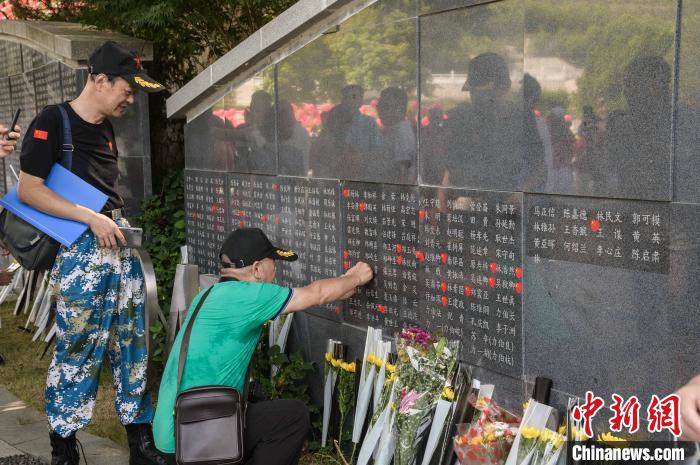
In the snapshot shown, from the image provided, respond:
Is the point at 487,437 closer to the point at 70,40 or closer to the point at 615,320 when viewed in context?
the point at 615,320

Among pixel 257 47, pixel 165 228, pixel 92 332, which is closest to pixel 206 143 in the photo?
pixel 257 47

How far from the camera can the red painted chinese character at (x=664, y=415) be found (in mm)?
3055

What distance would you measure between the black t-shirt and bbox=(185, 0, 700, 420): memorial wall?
3.44 feet

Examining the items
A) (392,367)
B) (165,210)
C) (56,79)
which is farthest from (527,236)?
(56,79)

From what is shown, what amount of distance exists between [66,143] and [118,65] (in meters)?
0.48

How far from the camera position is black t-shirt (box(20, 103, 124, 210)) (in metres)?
4.88

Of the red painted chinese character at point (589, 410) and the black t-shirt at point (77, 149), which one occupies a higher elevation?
the black t-shirt at point (77, 149)

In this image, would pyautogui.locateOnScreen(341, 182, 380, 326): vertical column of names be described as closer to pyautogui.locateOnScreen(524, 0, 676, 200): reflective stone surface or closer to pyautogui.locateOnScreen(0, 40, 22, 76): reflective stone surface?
pyautogui.locateOnScreen(524, 0, 676, 200): reflective stone surface

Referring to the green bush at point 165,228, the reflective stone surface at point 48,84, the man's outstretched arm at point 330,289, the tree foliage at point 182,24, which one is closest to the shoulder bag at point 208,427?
the man's outstretched arm at point 330,289

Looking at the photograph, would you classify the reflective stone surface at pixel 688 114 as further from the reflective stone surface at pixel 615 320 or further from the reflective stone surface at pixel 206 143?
the reflective stone surface at pixel 206 143

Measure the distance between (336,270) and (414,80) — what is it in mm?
1211

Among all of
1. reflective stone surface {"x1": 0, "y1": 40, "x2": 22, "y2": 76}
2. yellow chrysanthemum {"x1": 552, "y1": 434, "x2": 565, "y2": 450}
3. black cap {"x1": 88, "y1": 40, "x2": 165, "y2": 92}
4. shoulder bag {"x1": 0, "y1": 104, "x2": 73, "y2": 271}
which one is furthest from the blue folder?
reflective stone surface {"x1": 0, "y1": 40, "x2": 22, "y2": 76}

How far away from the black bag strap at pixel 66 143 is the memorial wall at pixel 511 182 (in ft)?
4.20

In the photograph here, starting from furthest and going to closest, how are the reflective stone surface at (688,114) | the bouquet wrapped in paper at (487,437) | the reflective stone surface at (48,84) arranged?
the reflective stone surface at (48,84)
the bouquet wrapped in paper at (487,437)
the reflective stone surface at (688,114)
